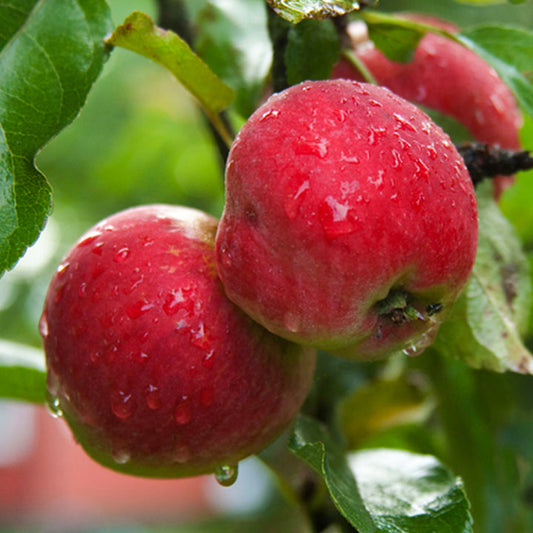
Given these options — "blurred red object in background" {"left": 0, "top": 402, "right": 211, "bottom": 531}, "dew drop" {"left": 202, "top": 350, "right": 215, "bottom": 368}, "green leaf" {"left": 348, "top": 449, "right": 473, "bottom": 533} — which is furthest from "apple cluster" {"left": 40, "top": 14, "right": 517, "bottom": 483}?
"blurred red object in background" {"left": 0, "top": 402, "right": 211, "bottom": 531}

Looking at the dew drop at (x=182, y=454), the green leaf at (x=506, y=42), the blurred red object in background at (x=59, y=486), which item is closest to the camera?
the dew drop at (x=182, y=454)

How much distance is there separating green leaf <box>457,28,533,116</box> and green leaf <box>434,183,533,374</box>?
9 centimetres

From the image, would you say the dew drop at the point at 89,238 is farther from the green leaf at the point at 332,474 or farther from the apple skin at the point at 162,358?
the green leaf at the point at 332,474

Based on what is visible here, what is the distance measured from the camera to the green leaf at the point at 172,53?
0.62 meters

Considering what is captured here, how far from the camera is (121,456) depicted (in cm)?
62

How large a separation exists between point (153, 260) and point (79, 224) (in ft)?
3.53

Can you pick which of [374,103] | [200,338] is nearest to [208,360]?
[200,338]

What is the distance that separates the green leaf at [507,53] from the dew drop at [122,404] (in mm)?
441

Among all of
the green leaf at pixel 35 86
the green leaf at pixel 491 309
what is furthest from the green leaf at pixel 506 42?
the green leaf at pixel 35 86

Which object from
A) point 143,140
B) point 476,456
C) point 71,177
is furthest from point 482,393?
point 71,177

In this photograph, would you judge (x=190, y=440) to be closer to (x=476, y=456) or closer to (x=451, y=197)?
(x=451, y=197)

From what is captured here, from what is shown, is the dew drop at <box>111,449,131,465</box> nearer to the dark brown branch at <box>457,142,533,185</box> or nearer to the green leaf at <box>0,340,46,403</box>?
the green leaf at <box>0,340,46,403</box>

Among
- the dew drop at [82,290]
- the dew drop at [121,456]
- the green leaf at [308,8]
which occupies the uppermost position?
the green leaf at [308,8]

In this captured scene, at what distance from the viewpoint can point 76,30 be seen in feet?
2.12
